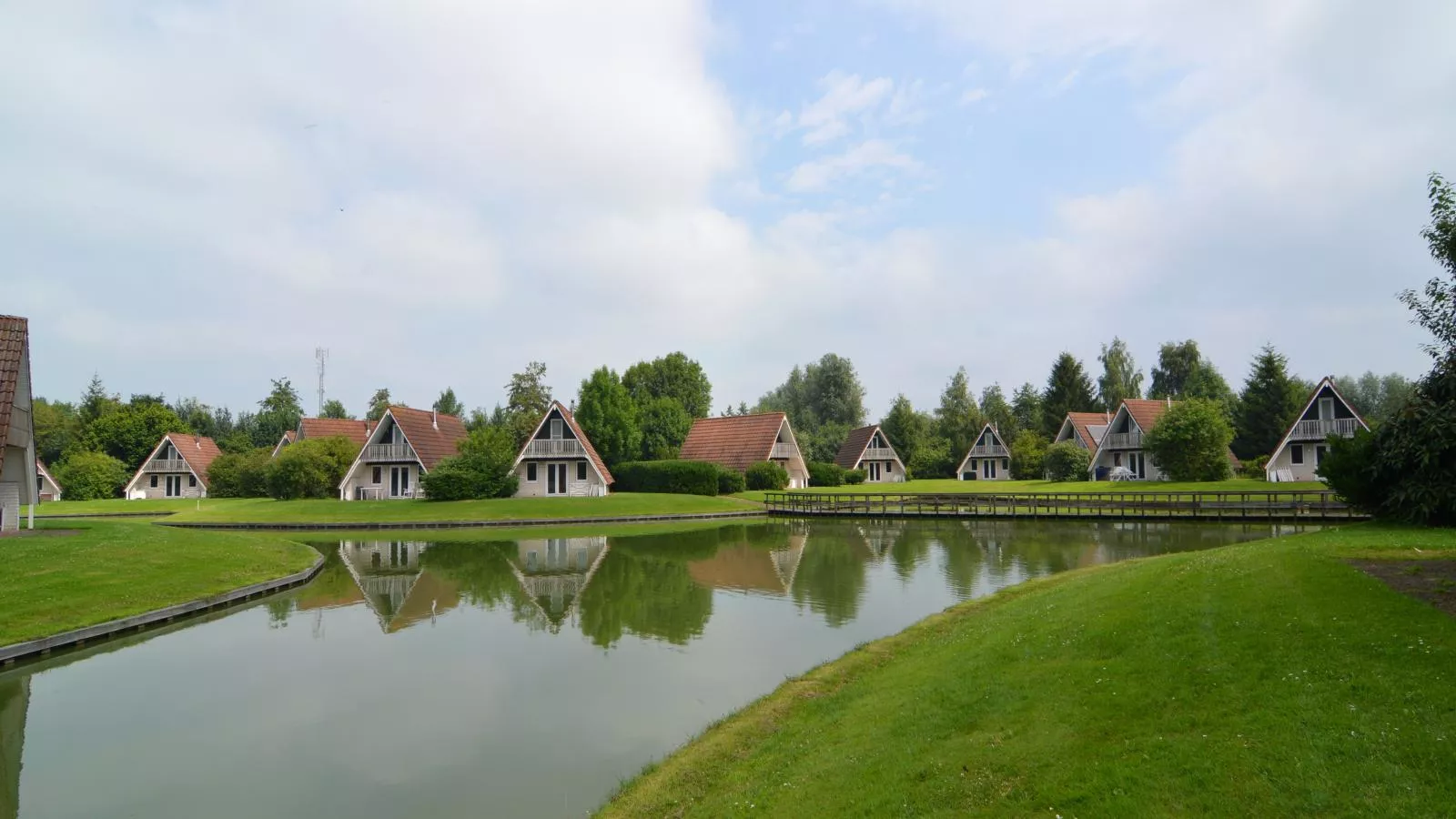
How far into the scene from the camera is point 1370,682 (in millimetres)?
6762

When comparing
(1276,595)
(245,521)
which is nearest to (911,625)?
(1276,595)

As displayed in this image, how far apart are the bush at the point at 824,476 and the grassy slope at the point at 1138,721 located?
53.6m

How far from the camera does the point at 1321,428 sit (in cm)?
4750

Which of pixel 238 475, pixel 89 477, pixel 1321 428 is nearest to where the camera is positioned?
pixel 1321 428

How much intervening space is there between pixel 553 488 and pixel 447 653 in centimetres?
3896

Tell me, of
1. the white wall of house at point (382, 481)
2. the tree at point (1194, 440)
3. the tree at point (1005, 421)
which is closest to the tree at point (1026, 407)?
the tree at point (1005, 421)

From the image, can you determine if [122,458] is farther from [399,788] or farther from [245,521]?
[399,788]

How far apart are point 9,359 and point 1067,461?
2324 inches

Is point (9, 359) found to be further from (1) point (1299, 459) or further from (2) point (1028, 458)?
(2) point (1028, 458)

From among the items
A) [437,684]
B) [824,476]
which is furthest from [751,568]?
[824,476]

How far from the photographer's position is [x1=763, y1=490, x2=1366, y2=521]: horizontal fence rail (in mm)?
35469

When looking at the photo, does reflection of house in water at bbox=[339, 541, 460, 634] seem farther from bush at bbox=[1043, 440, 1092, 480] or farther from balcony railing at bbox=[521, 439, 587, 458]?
bush at bbox=[1043, 440, 1092, 480]

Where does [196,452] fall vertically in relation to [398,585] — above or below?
above

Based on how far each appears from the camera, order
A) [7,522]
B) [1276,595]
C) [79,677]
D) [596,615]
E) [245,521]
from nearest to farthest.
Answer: [1276,595], [79,677], [596,615], [7,522], [245,521]
